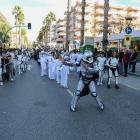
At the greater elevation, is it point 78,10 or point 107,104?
point 78,10

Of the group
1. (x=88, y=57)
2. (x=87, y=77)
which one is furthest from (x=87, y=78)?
(x=88, y=57)

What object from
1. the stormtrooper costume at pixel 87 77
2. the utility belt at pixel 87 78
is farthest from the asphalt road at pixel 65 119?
the utility belt at pixel 87 78

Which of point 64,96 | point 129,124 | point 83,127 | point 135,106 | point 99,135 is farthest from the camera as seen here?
point 64,96

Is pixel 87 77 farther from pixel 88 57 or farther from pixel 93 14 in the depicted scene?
pixel 93 14

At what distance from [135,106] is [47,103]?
2.80m

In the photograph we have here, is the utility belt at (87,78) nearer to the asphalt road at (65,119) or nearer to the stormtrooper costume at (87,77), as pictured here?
the stormtrooper costume at (87,77)

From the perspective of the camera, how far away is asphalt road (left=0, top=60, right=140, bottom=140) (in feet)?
12.9

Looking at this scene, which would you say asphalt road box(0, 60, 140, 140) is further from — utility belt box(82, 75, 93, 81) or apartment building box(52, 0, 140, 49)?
apartment building box(52, 0, 140, 49)

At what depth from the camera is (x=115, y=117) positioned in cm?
507

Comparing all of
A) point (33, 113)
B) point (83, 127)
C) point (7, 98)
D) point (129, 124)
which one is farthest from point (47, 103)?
point (129, 124)

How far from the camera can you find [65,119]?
190 inches

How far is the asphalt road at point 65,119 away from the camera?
155 inches

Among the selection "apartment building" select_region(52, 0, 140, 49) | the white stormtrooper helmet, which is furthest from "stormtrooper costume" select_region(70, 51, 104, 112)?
"apartment building" select_region(52, 0, 140, 49)

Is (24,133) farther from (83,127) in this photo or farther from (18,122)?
(83,127)
